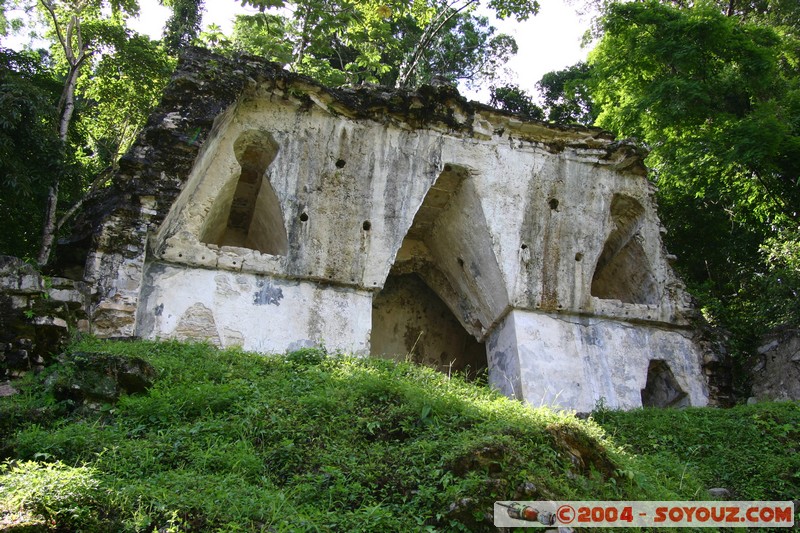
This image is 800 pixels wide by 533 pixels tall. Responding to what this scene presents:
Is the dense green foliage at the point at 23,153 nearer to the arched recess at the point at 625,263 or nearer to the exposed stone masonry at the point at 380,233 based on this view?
the exposed stone masonry at the point at 380,233

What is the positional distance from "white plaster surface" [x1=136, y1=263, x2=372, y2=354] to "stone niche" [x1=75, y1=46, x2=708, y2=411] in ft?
0.06

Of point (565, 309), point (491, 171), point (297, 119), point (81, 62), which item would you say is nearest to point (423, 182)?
point (491, 171)

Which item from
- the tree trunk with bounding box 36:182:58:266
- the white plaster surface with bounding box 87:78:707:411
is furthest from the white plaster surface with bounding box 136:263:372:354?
the tree trunk with bounding box 36:182:58:266

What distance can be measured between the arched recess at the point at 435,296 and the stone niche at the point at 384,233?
0.14ft

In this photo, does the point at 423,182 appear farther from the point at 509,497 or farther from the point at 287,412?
the point at 509,497

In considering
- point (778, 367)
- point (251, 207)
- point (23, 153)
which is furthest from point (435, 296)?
point (23, 153)

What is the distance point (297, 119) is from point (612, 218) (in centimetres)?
503

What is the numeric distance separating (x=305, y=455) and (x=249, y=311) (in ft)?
12.5

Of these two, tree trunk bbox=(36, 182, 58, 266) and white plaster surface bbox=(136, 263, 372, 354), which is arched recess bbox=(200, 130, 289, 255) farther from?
tree trunk bbox=(36, 182, 58, 266)

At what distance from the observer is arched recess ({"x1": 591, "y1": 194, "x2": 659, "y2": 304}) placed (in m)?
11.9

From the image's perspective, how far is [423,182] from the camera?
11055 mm

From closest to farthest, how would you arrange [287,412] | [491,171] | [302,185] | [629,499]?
[629,499], [287,412], [302,185], [491,171]

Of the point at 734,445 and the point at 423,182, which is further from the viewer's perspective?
the point at 423,182

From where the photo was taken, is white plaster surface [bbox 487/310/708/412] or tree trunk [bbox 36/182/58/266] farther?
tree trunk [bbox 36/182/58/266]
